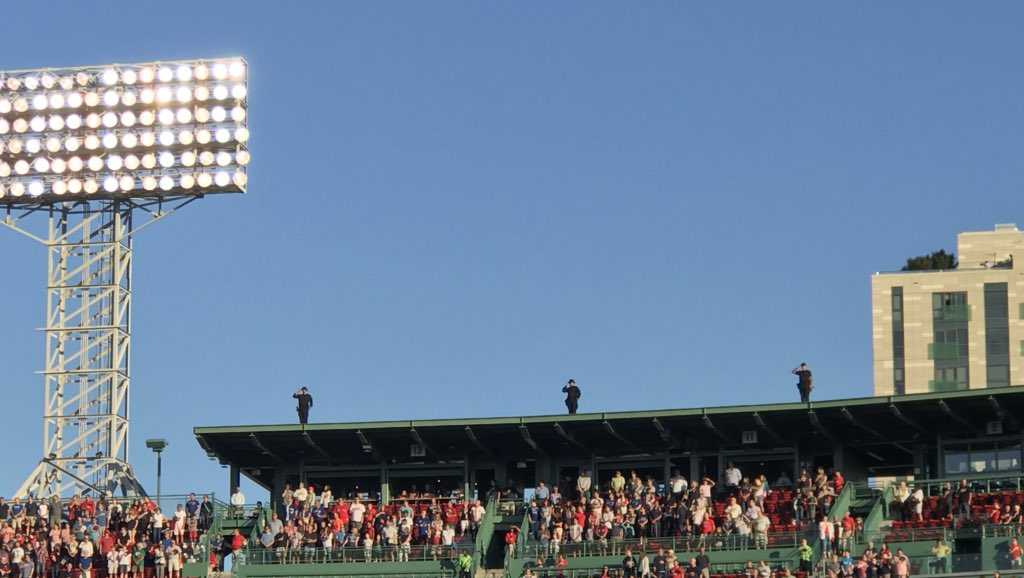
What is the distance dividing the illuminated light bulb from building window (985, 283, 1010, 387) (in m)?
70.3

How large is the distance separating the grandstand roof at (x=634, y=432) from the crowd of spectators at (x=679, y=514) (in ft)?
5.84

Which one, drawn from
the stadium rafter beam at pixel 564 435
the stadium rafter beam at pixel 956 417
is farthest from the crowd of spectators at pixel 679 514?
the stadium rafter beam at pixel 956 417

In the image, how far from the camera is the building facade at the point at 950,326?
129125 mm

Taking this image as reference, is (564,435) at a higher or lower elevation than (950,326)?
lower

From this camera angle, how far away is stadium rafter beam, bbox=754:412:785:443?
61.5m

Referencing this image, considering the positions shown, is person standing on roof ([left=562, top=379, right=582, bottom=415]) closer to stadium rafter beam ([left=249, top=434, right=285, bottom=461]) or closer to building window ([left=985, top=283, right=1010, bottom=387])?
stadium rafter beam ([left=249, top=434, right=285, bottom=461])

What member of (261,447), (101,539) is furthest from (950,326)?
(101,539)

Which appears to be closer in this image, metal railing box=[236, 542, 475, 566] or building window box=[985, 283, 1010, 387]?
metal railing box=[236, 542, 475, 566]

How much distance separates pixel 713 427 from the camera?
204 ft

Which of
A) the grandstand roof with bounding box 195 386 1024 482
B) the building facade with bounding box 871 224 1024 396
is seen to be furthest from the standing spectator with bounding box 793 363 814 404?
the building facade with bounding box 871 224 1024 396

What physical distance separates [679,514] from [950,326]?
74.5 m

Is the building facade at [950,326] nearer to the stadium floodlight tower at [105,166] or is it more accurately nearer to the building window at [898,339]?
the building window at [898,339]

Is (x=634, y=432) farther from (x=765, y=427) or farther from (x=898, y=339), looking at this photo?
(x=898, y=339)

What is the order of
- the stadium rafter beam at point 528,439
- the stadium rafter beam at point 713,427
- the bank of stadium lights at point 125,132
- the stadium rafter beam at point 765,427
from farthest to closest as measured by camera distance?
the bank of stadium lights at point 125,132 → the stadium rafter beam at point 528,439 → the stadium rafter beam at point 713,427 → the stadium rafter beam at point 765,427
